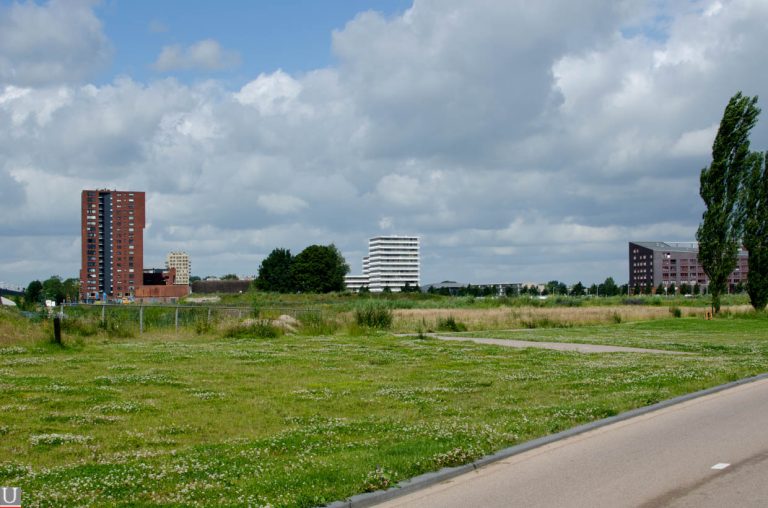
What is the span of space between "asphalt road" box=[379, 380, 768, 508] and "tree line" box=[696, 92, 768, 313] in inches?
1911

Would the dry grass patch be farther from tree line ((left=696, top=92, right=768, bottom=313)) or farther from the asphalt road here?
the asphalt road

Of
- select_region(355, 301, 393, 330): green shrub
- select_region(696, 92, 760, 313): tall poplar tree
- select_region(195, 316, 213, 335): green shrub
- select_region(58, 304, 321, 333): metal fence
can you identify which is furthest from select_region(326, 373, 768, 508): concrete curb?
select_region(696, 92, 760, 313): tall poplar tree

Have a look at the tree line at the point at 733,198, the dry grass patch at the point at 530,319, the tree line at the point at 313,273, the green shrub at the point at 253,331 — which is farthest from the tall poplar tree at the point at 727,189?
the tree line at the point at 313,273

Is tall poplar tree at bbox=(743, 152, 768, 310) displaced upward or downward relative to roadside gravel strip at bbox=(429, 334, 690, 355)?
upward

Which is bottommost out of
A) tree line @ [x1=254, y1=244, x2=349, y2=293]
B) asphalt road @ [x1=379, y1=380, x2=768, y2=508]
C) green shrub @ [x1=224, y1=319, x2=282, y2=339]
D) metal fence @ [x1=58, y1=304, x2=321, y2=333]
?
asphalt road @ [x1=379, y1=380, x2=768, y2=508]

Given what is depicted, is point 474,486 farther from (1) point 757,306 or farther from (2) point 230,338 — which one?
(1) point 757,306

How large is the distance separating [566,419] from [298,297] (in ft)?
394

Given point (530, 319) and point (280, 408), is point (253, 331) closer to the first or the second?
point (280, 408)

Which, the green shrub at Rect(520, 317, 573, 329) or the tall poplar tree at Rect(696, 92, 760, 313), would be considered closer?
the green shrub at Rect(520, 317, 573, 329)

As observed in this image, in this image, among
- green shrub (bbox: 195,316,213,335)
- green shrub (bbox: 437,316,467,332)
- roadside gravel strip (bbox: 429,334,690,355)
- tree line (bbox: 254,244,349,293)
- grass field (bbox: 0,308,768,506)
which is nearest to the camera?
grass field (bbox: 0,308,768,506)

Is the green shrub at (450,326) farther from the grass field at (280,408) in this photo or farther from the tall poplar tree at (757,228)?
the tall poplar tree at (757,228)

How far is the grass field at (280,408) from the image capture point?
8.53m

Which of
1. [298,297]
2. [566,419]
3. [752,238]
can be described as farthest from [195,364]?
[298,297]

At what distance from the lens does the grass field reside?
8.53m
